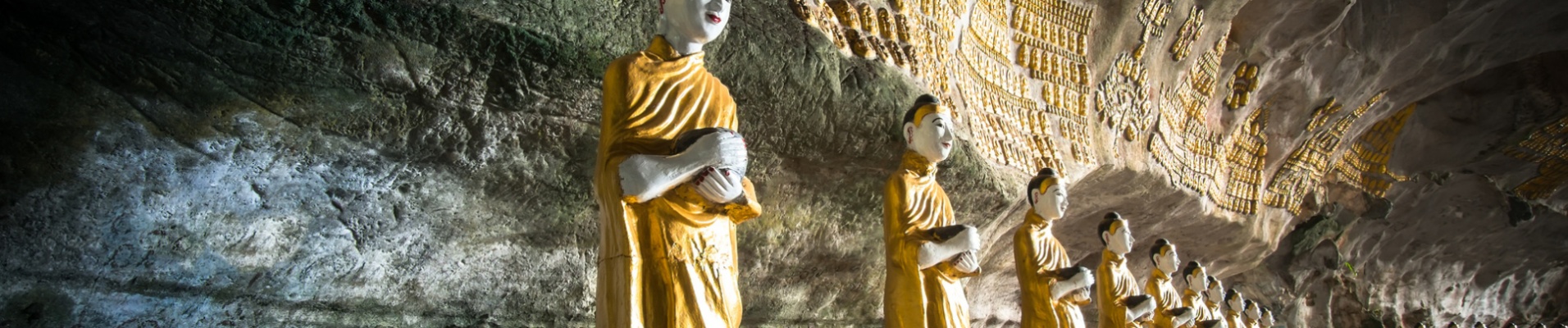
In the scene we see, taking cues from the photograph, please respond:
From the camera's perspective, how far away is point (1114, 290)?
13.3 ft

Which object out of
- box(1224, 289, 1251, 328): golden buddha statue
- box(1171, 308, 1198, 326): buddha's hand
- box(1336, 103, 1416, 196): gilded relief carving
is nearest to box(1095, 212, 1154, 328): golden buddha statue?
box(1171, 308, 1198, 326): buddha's hand

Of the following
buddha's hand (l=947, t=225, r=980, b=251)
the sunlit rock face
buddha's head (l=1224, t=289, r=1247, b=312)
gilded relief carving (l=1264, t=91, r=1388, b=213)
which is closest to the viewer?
the sunlit rock face

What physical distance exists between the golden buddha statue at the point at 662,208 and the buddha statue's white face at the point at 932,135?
3.53ft

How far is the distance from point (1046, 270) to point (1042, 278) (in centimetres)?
6

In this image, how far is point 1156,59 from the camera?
18.1ft

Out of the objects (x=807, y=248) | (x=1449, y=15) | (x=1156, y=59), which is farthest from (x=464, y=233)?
(x=1449, y=15)

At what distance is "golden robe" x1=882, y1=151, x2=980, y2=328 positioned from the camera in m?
2.97

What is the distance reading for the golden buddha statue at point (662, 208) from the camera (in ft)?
6.37

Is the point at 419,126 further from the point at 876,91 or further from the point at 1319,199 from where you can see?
the point at 1319,199

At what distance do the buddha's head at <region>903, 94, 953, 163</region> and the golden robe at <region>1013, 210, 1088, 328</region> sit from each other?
655mm

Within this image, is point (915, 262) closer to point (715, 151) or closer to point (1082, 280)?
point (1082, 280)

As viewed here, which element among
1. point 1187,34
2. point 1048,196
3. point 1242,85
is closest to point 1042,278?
point 1048,196

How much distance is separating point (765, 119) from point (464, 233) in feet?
3.15

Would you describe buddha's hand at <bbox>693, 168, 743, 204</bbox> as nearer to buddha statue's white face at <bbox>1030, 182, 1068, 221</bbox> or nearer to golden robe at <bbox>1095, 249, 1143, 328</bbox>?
buddha statue's white face at <bbox>1030, 182, 1068, 221</bbox>
